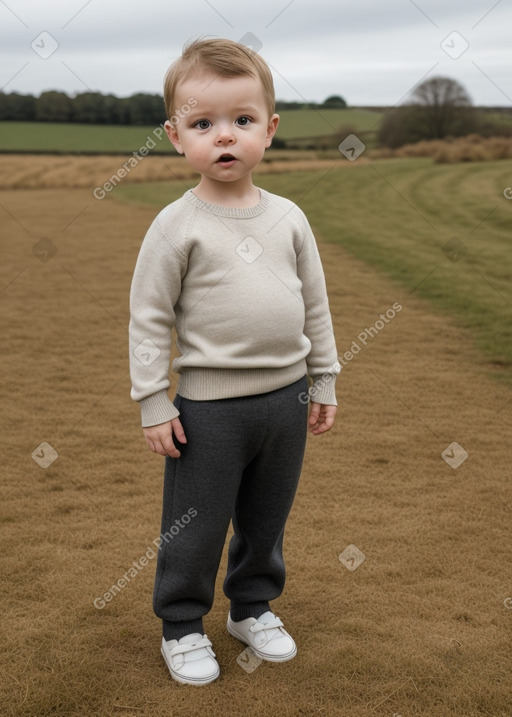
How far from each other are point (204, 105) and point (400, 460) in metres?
2.16

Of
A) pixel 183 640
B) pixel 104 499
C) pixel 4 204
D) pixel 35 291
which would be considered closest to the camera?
pixel 183 640

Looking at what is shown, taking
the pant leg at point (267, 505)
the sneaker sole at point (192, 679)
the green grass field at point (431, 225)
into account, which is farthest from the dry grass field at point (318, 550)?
the green grass field at point (431, 225)

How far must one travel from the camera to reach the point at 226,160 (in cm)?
171

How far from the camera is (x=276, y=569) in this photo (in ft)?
6.91

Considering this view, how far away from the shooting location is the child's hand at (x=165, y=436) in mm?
1798

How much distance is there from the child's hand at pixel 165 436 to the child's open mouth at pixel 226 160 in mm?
565

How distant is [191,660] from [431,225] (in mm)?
8160

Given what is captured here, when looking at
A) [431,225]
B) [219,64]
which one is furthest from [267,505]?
[431,225]

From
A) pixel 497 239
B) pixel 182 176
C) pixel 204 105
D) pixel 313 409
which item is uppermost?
pixel 182 176

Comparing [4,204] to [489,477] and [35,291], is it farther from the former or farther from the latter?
[489,477]

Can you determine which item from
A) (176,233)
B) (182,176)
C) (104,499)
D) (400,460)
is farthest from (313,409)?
(182,176)

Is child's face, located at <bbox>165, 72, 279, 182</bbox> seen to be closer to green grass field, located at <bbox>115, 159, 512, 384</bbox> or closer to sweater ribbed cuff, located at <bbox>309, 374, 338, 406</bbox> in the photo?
sweater ribbed cuff, located at <bbox>309, 374, 338, 406</bbox>

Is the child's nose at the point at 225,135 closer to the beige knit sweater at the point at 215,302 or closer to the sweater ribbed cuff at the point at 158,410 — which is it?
the beige knit sweater at the point at 215,302

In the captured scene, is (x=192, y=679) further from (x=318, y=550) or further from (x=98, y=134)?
(x=98, y=134)
